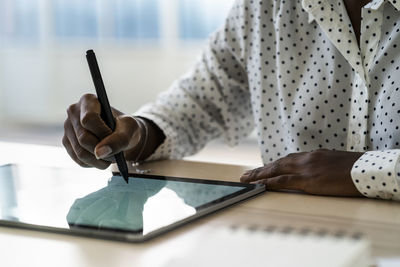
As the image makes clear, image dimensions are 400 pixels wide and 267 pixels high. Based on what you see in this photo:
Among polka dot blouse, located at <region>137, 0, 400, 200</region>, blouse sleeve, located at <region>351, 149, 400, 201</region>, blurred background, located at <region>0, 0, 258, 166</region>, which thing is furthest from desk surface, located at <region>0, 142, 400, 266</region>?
blurred background, located at <region>0, 0, 258, 166</region>

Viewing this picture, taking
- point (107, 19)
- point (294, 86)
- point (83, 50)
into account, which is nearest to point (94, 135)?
point (294, 86)

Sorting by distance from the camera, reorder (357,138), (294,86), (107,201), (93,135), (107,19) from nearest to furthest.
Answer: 1. (107,201)
2. (93,135)
3. (357,138)
4. (294,86)
5. (107,19)

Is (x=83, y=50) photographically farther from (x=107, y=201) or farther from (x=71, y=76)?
(x=107, y=201)

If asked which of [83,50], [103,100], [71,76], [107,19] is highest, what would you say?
[103,100]

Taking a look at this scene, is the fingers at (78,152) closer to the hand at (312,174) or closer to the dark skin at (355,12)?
the hand at (312,174)

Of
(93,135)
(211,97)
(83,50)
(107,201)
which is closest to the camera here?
(107,201)

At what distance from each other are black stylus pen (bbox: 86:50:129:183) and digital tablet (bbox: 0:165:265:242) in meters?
0.02

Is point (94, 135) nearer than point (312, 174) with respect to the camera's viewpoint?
No

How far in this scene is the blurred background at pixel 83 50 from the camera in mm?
5297

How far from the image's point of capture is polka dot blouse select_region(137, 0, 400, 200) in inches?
48.6

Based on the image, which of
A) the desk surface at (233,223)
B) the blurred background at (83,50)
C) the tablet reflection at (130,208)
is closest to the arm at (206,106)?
the tablet reflection at (130,208)

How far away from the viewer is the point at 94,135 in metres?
1.10

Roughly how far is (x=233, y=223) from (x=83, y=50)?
513 cm

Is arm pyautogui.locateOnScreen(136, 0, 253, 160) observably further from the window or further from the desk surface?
the window
